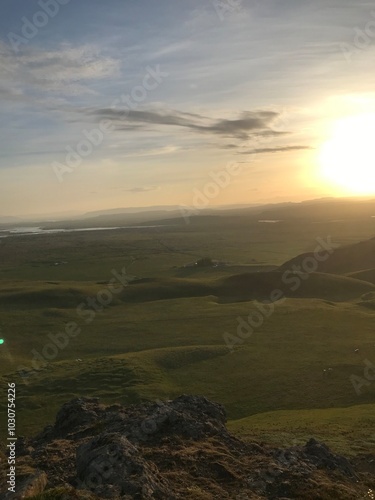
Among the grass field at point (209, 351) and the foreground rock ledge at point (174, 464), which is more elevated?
the grass field at point (209, 351)

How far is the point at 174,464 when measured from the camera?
1989 cm

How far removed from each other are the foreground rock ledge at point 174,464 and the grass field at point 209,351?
595 centimetres

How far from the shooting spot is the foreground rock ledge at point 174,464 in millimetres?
17047

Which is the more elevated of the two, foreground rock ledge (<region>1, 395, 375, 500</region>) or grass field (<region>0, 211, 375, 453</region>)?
grass field (<region>0, 211, 375, 453</region>)

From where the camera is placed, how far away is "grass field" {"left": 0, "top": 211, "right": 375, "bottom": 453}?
39031 mm

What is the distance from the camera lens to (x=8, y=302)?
9069cm

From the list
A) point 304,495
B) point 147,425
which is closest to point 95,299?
point 147,425

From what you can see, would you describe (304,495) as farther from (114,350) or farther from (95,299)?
(95,299)

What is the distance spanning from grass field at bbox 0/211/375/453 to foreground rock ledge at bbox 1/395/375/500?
5.95 meters

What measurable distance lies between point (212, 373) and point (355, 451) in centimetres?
2394

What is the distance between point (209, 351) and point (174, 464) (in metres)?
35.7

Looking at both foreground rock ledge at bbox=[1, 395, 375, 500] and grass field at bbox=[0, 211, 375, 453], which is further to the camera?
grass field at bbox=[0, 211, 375, 453]

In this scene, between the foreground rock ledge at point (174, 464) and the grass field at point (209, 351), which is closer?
the foreground rock ledge at point (174, 464)

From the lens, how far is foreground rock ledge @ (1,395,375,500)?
55.9 ft
